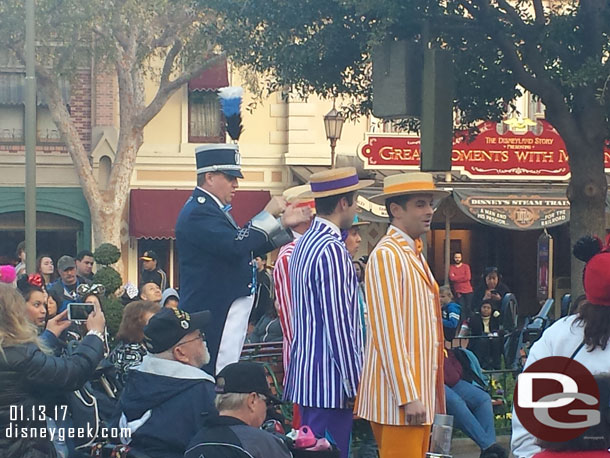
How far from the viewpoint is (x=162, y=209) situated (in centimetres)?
2552

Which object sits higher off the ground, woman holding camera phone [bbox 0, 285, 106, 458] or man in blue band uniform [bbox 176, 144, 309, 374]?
man in blue band uniform [bbox 176, 144, 309, 374]

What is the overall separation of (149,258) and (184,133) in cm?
1011

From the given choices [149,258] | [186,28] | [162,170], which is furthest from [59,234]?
[149,258]

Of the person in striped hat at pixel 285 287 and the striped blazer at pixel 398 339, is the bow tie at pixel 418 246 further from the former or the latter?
the person in striped hat at pixel 285 287

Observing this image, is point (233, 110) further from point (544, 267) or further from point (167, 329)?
point (544, 267)

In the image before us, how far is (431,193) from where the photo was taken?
5.93 metres

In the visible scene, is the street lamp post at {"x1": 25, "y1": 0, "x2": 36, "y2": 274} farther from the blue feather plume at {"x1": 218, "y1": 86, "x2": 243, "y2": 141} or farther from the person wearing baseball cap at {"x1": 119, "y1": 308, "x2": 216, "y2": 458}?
the person wearing baseball cap at {"x1": 119, "y1": 308, "x2": 216, "y2": 458}

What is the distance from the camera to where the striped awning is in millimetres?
25922

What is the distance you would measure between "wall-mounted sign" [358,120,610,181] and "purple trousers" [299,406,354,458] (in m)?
19.5

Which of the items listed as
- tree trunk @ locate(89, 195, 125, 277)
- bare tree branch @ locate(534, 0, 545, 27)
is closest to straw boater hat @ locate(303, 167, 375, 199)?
bare tree branch @ locate(534, 0, 545, 27)

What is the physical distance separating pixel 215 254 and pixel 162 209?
19524 mm

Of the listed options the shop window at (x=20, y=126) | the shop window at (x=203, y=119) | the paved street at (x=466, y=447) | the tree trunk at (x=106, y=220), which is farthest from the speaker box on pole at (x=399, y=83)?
the shop window at (x=20, y=126)

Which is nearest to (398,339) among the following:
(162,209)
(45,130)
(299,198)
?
(299,198)

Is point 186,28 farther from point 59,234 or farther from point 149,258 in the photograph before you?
point 149,258
